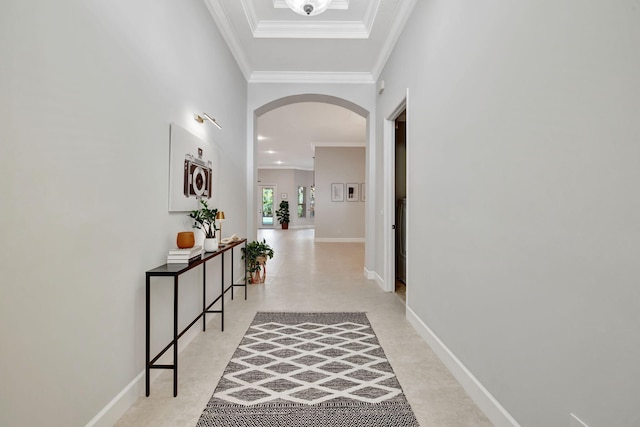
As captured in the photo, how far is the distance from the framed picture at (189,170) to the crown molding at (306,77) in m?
2.05

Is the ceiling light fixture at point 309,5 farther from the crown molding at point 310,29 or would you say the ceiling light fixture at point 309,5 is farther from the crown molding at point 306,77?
the crown molding at point 306,77

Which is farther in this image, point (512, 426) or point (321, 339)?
point (321, 339)

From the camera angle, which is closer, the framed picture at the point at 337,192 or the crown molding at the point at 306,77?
the crown molding at the point at 306,77

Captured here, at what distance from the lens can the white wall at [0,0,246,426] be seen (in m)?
1.04

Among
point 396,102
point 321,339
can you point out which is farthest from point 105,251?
point 396,102

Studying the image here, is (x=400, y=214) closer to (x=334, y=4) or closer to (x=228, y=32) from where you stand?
(x=334, y=4)

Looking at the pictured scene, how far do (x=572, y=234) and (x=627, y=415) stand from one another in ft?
1.79

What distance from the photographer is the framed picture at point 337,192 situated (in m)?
9.90

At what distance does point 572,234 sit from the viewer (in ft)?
3.62

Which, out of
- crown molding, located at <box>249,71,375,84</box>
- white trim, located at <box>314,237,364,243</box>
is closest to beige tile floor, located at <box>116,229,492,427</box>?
crown molding, located at <box>249,71,375,84</box>

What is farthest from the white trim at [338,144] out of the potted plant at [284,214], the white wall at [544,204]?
the white wall at [544,204]

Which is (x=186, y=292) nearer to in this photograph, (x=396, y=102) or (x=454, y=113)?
(x=454, y=113)

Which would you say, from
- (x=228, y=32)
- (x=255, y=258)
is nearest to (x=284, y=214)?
(x=255, y=258)

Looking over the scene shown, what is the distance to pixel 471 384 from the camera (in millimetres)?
1766
